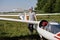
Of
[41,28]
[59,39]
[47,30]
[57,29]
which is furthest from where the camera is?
[41,28]

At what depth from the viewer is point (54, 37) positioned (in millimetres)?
7504

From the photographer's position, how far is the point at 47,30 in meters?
8.40

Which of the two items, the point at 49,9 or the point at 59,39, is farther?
the point at 49,9

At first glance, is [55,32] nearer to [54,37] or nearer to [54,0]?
[54,37]

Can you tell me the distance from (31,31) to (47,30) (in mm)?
4043

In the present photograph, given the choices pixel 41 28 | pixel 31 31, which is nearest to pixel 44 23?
pixel 41 28

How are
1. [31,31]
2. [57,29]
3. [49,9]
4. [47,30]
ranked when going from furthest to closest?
[49,9] → [31,31] → [47,30] → [57,29]

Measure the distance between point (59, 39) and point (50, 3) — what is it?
60387 millimetres

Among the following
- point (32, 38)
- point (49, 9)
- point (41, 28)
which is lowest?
point (49, 9)

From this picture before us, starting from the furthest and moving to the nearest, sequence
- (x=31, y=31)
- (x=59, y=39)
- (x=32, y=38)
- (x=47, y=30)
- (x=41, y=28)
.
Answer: (x=31, y=31), (x=32, y=38), (x=41, y=28), (x=47, y=30), (x=59, y=39)

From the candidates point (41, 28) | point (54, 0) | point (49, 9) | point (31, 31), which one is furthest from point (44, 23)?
point (54, 0)

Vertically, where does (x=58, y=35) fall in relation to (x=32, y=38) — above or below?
above

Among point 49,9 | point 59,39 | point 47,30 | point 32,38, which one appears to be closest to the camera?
point 59,39

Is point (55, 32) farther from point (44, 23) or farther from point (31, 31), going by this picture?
point (31, 31)
